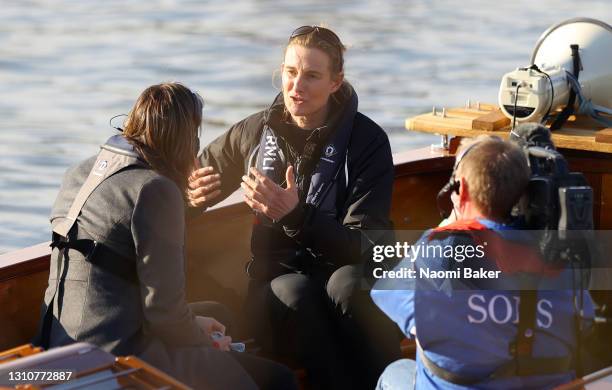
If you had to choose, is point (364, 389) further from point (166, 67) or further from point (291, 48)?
point (166, 67)

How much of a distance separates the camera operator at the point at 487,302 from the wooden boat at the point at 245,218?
4.24 ft

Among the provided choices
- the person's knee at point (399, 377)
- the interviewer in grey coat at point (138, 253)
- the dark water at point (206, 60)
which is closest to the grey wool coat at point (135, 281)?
the interviewer in grey coat at point (138, 253)

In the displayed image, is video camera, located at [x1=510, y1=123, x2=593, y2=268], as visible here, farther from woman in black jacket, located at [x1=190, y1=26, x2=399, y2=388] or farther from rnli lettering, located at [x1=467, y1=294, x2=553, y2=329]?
woman in black jacket, located at [x1=190, y1=26, x2=399, y2=388]

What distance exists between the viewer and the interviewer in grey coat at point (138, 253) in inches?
107

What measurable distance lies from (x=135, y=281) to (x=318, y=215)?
0.67 meters

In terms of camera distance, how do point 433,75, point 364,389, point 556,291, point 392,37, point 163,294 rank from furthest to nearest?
point 392,37
point 433,75
point 364,389
point 163,294
point 556,291

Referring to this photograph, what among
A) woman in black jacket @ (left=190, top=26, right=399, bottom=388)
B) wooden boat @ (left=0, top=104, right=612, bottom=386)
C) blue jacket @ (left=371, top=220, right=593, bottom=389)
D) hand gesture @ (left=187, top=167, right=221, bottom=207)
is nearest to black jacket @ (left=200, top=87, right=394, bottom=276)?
woman in black jacket @ (left=190, top=26, right=399, bottom=388)

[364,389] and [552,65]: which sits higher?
[552,65]

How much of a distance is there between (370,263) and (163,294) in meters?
0.85

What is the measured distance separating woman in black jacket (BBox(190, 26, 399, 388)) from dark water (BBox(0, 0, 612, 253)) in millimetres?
3876

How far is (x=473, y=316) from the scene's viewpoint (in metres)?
2.41

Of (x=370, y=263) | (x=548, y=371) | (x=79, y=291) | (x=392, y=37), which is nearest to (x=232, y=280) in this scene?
(x=370, y=263)

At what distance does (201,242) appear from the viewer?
3756 millimetres

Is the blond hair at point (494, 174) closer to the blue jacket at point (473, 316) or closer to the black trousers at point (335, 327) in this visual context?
the blue jacket at point (473, 316)
